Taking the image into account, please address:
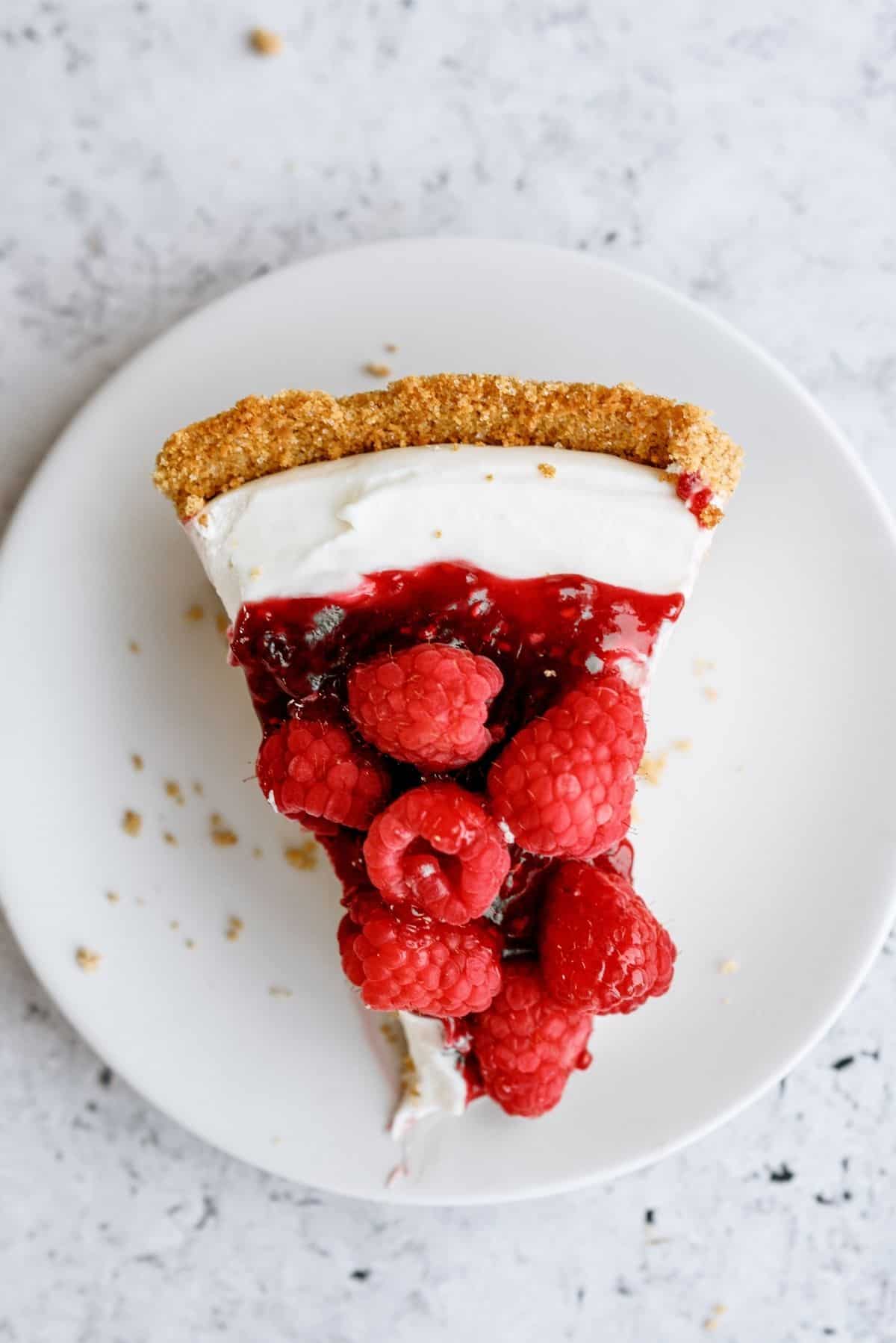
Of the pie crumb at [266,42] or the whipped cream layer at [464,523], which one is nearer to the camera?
the whipped cream layer at [464,523]

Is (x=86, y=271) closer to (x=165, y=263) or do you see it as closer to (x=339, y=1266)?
(x=165, y=263)

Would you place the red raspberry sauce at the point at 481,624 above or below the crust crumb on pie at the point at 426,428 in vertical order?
below

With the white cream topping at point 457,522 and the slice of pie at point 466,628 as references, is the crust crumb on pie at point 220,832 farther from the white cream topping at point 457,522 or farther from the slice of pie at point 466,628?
the white cream topping at point 457,522

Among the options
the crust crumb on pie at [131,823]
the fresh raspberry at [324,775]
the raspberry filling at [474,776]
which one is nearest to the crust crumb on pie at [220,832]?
the crust crumb on pie at [131,823]

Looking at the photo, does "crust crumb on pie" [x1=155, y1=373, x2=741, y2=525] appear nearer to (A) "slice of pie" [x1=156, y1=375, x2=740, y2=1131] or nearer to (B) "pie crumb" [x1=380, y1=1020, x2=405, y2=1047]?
(A) "slice of pie" [x1=156, y1=375, x2=740, y2=1131]

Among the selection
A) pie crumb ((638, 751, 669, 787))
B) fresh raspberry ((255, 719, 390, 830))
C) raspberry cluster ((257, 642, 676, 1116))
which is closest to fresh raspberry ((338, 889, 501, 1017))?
raspberry cluster ((257, 642, 676, 1116))

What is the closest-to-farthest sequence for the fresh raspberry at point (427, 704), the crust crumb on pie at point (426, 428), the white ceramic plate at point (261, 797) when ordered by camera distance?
the fresh raspberry at point (427, 704) → the crust crumb on pie at point (426, 428) → the white ceramic plate at point (261, 797)
